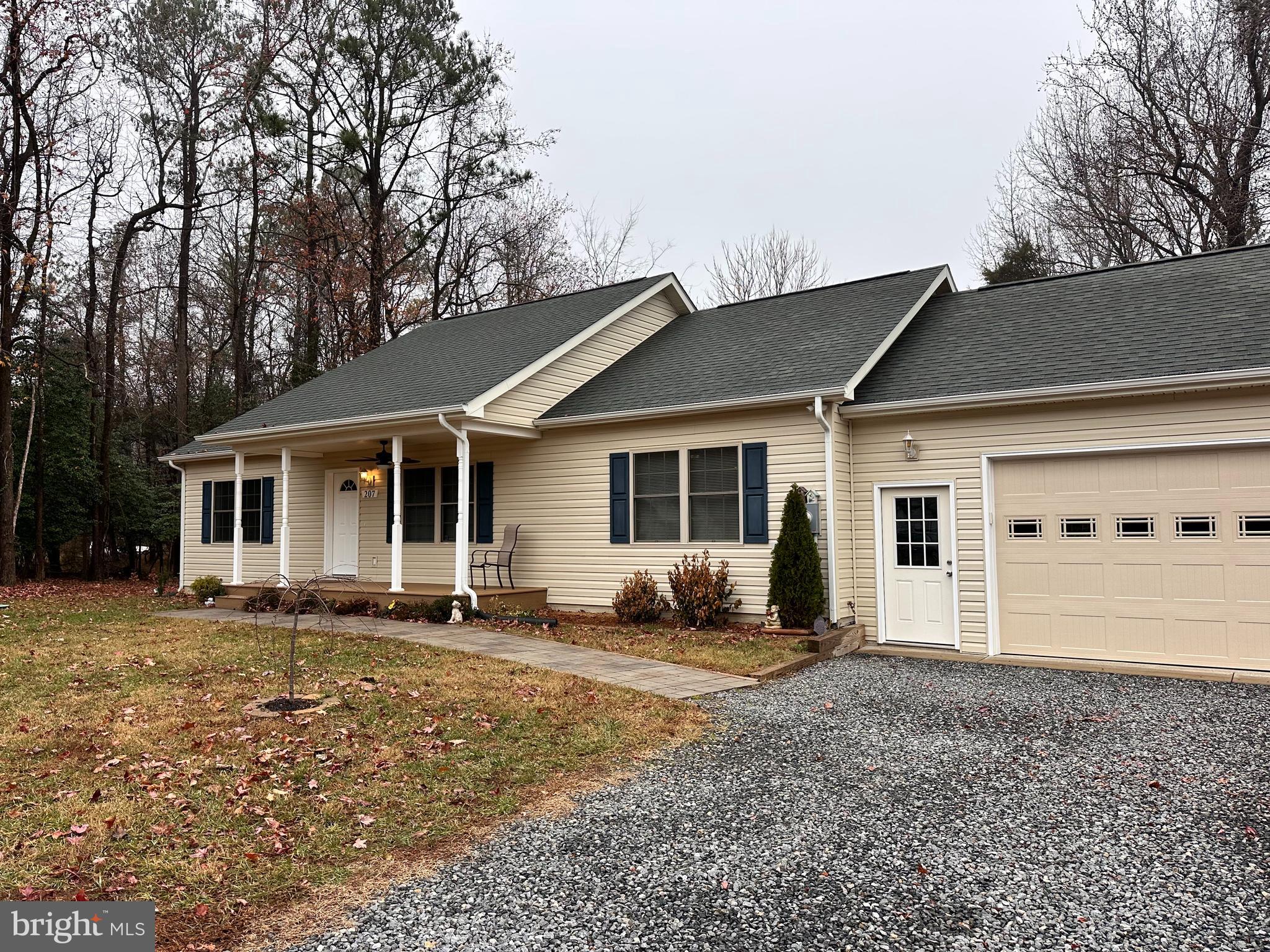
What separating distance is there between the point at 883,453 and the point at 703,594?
280cm

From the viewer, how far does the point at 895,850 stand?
374 centimetres

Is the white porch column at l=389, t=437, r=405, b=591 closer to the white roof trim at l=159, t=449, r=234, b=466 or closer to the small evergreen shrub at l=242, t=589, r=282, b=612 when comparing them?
the small evergreen shrub at l=242, t=589, r=282, b=612

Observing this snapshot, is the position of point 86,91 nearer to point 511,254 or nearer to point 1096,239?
point 511,254

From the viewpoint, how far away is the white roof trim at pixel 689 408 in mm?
9625

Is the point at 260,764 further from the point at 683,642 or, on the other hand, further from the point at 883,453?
the point at 883,453

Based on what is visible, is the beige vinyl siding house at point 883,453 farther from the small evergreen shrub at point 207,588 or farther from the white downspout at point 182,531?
the white downspout at point 182,531

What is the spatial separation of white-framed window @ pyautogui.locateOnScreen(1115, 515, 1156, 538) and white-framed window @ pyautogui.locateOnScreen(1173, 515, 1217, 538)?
0.64 feet

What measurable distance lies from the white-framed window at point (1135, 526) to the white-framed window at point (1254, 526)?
0.71 meters

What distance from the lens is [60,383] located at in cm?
1991

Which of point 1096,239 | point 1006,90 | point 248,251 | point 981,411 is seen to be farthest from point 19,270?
point 1096,239

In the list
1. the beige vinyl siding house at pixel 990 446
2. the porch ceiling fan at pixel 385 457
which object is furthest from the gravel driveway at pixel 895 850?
the porch ceiling fan at pixel 385 457

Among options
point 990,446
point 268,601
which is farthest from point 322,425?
point 990,446

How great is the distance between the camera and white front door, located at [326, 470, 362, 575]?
48.6 feet

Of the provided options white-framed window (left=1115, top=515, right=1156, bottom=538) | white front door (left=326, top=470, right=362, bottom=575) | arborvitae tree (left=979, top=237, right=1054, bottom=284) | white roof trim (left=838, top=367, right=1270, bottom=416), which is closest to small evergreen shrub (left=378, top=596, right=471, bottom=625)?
A: white front door (left=326, top=470, right=362, bottom=575)
